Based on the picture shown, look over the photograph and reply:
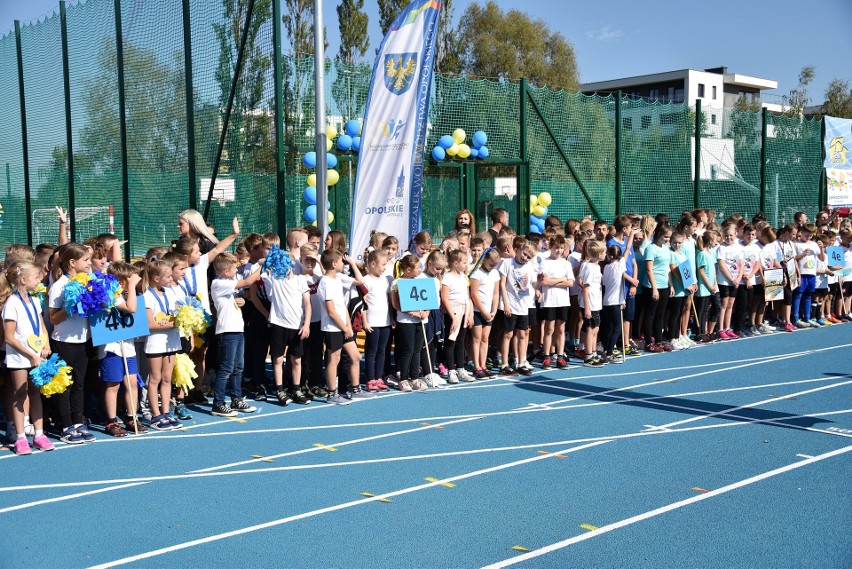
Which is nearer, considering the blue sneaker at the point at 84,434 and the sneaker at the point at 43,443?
the sneaker at the point at 43,443

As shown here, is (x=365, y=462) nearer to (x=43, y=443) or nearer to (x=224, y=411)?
(x=224, y=411)

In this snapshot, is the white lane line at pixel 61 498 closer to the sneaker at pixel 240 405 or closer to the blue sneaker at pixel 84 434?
the blue sneaker at pixel 84 434

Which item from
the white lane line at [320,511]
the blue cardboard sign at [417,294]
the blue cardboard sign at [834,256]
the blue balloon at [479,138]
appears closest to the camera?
the white lane line at [320,511]

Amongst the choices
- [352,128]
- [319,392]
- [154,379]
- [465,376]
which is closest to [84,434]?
[154,379]

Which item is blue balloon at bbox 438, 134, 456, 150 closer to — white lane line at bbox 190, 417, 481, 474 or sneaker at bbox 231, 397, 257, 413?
sneaker at bbox 231, 397, 257, 413

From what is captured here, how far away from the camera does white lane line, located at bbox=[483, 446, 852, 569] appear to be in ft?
15.0

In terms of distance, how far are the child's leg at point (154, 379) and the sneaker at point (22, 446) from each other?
45.6 inches

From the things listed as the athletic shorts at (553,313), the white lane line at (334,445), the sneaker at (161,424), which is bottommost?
the white lane line at (334,445)

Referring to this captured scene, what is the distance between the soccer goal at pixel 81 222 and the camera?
51.3 ft

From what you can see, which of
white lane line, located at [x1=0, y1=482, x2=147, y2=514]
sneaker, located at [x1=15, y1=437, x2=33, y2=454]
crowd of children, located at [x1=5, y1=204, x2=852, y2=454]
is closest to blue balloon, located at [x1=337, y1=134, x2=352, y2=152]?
crowd of children, located at [x1=5, y1=204, x2=852, y2=454]

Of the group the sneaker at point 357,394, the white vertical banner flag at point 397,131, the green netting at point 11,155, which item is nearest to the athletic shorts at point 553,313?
the white vertical banner flag at point 397,131

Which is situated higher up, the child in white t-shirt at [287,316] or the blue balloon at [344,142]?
the blue balloon at [344,142]

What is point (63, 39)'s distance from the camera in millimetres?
16219

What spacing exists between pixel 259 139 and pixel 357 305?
399 centimetres
